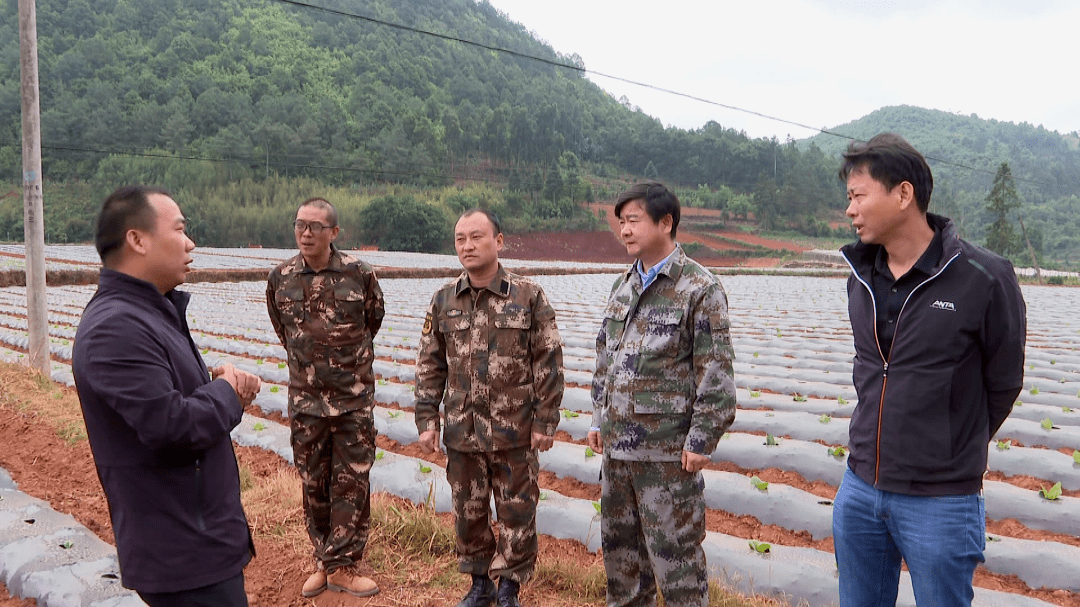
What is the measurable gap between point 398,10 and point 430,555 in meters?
90.1

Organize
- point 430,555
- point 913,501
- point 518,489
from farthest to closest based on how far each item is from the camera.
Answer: point 430,555, point 518,489, point 913,501

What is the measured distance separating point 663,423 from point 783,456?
6.85ft

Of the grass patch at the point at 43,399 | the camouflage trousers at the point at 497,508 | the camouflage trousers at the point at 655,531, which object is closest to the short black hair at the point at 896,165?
the camouflage trousers at the point at 655,531

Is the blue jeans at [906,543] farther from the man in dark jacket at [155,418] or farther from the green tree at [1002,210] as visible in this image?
the green tree at [1002,210]

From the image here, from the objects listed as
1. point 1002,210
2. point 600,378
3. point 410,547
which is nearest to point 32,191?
point 410,547

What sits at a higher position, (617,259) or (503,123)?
(503,123)

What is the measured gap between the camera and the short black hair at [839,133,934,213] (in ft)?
5.95

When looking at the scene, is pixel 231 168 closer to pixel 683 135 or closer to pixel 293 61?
pixel 293 61

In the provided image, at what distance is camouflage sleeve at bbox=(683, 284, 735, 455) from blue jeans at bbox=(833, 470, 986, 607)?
0.43 meters

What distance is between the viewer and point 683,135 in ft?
216

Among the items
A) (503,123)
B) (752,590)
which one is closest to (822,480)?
(752,590)

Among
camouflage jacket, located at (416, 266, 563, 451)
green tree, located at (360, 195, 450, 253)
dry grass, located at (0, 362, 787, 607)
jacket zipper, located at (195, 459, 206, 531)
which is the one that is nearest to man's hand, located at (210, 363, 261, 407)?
jacket zipper, located at (195, 459, 206, 531)

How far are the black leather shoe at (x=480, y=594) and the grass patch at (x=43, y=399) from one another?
3876mm

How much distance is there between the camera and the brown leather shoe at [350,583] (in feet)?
9.50
